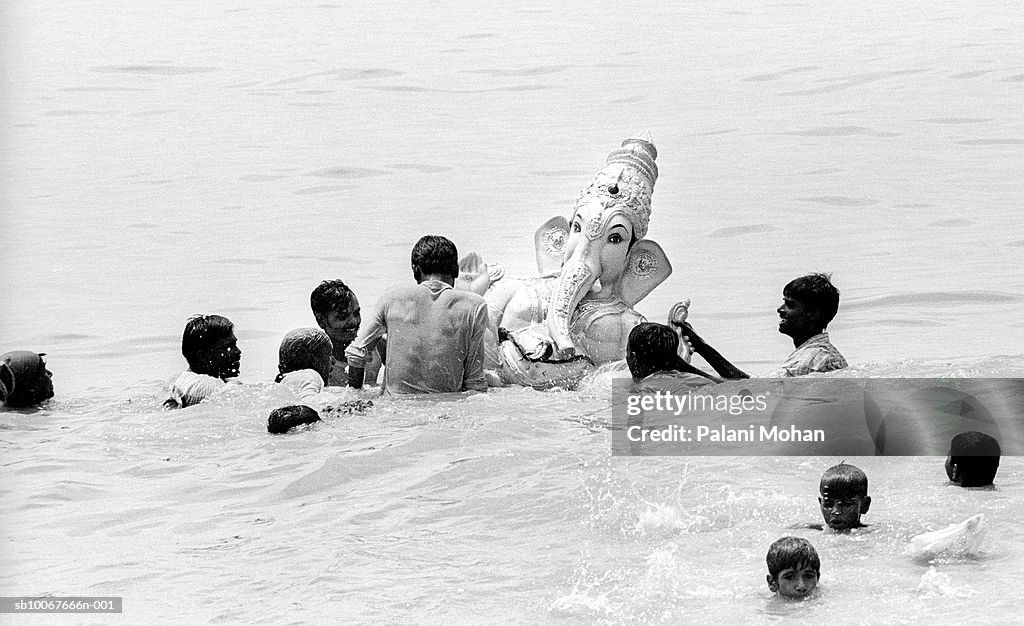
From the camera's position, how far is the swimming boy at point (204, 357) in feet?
30.2

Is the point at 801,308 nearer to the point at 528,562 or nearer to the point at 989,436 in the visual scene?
the point at 989,436

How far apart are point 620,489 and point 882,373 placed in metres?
3.38

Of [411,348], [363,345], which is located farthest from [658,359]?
[363,345]

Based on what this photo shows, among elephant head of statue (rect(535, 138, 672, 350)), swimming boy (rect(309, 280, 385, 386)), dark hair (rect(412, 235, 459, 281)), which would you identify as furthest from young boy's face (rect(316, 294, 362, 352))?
elephant head of statue (rect(535, 138, 672, 350))

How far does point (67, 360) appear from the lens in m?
12.1

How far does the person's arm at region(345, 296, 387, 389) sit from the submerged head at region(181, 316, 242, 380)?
2.35 ft

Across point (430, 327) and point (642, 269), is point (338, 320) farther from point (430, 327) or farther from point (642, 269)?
point (642, 269)

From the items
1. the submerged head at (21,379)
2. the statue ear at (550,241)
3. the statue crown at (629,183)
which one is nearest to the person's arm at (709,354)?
the statue crown at (629,183)

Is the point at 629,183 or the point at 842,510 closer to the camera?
the point at 842,510

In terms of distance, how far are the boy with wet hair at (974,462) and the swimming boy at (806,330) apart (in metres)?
1.50

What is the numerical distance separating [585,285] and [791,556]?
4.46 meters

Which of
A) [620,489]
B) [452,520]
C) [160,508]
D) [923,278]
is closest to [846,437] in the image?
[620,489]

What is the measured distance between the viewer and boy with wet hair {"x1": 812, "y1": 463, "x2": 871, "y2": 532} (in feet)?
22.4

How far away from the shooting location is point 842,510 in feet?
22.4
